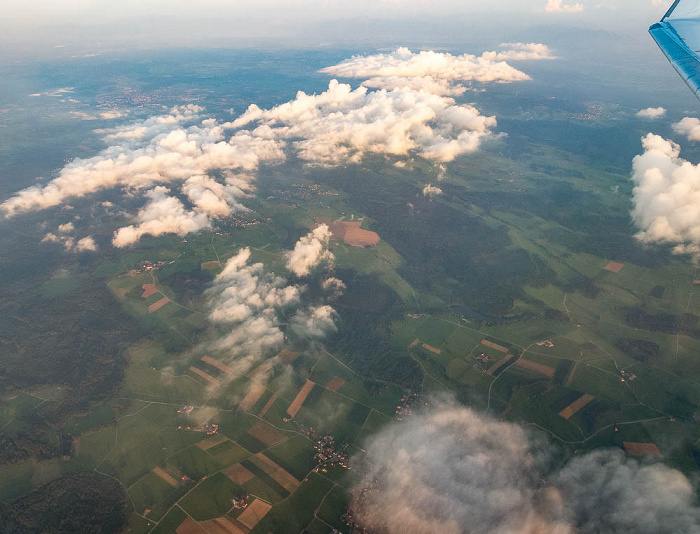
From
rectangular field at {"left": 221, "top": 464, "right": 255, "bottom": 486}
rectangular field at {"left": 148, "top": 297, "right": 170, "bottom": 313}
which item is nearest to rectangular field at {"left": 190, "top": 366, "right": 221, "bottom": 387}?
rectangular field at {"left": 221, "top": 464, "right": 255, "bottom": 486}

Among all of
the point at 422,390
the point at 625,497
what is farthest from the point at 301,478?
the point at 625,497

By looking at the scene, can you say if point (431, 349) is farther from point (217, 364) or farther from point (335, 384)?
point (217, 364)

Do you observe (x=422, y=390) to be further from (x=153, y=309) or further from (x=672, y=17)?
(x=153, y=309)

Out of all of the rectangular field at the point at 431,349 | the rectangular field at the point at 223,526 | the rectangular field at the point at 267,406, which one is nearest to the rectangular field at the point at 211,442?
the rectangular field at the point at 267,406

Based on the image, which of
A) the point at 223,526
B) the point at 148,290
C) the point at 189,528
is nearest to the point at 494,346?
the point at 223,526

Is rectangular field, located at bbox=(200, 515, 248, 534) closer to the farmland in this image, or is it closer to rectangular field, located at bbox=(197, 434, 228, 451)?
the farmland
